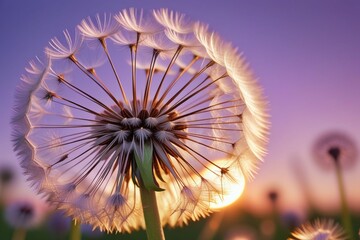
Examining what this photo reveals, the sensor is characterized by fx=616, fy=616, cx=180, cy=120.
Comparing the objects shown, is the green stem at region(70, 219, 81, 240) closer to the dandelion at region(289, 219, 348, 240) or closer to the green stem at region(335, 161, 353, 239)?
the dandelion at region(289, 219, 348, 240)

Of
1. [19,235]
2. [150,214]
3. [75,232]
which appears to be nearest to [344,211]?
[150,214]

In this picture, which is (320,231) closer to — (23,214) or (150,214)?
(150,214)

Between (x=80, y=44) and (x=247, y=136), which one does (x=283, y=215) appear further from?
(x=80, y=44)

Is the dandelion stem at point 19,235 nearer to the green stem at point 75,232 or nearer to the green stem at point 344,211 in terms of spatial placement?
the green stem at point 75,232

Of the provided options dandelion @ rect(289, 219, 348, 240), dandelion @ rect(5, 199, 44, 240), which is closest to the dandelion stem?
dandelion @ rect(5, 199, 44, 240)

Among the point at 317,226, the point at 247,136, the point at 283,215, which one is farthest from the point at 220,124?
the point at 283,215

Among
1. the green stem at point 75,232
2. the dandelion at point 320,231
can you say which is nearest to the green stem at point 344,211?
the dandelion at point 320,231

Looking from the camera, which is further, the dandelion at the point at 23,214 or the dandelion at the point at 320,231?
the dandelion at the point at 23,214
